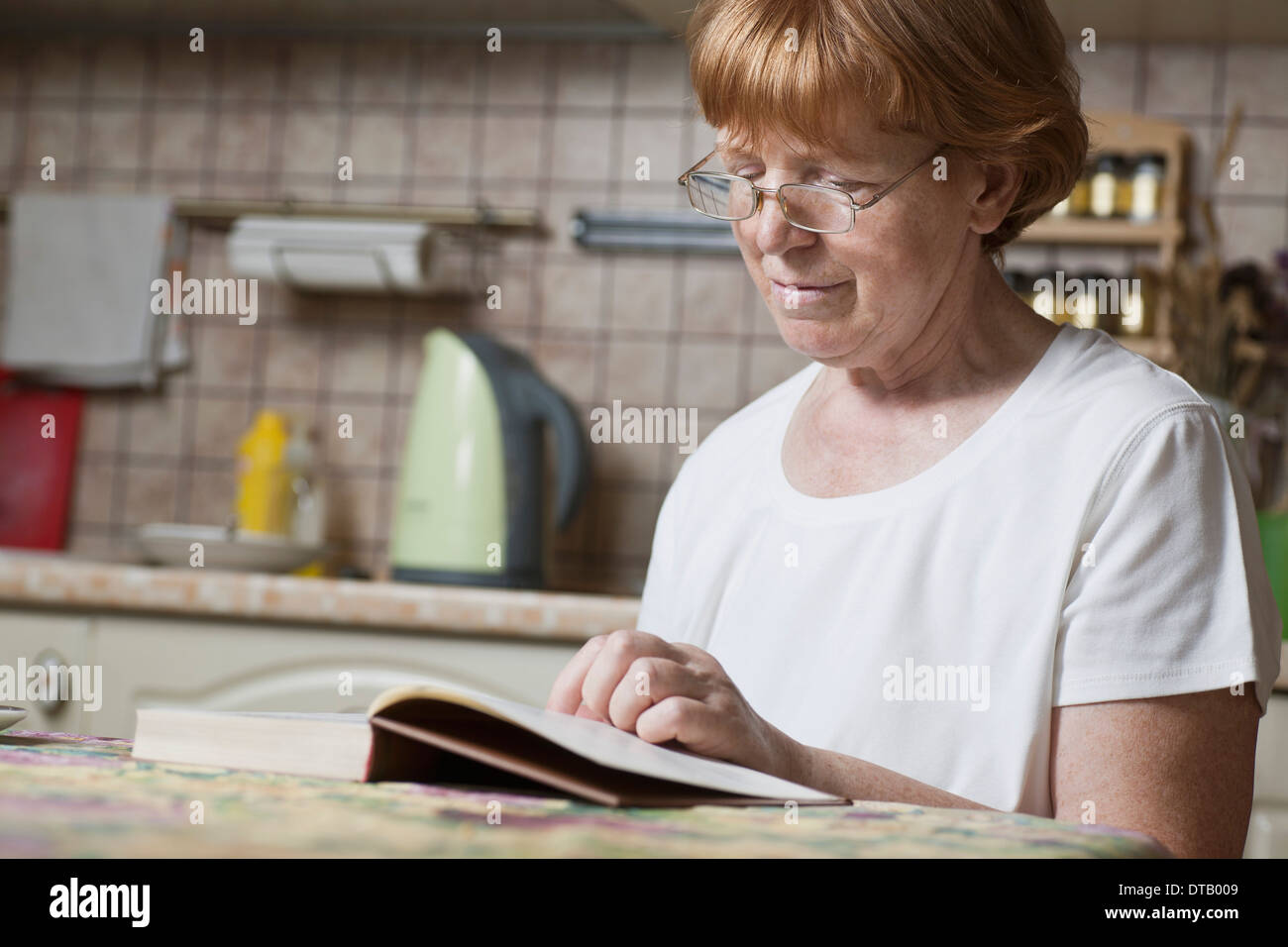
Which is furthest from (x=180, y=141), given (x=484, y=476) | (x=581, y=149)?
(x=484, y=476)

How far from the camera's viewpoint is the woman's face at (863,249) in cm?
80

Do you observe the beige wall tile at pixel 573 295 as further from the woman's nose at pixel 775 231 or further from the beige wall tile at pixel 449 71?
the woman's nose at pixel 775 231

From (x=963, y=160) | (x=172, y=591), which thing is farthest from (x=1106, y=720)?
(x=172, y=591)

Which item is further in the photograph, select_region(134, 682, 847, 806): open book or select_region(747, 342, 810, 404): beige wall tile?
select_region(747, 342, 810, 404): beige wall tile

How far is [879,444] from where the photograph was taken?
0.89 meters

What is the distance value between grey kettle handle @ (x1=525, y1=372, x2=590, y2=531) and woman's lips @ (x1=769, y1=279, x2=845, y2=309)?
96cm

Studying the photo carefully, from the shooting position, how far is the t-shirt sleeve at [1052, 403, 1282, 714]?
0.69m

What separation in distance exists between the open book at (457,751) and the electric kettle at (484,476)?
121 centimetres

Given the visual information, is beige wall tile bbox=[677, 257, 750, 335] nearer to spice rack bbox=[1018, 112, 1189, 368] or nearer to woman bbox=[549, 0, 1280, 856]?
spice rack bbox=[1018, 112, 1189, 368]

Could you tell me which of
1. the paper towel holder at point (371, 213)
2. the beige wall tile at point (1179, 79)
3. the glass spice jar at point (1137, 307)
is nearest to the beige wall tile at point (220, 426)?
the paper towel holder at point (371, 213)

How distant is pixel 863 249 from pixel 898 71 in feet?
0.35

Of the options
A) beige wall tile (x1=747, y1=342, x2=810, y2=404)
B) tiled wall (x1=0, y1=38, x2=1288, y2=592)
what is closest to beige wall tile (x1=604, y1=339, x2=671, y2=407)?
tiled wall (x1=0, y1=38, x2=1288, y2=592)
